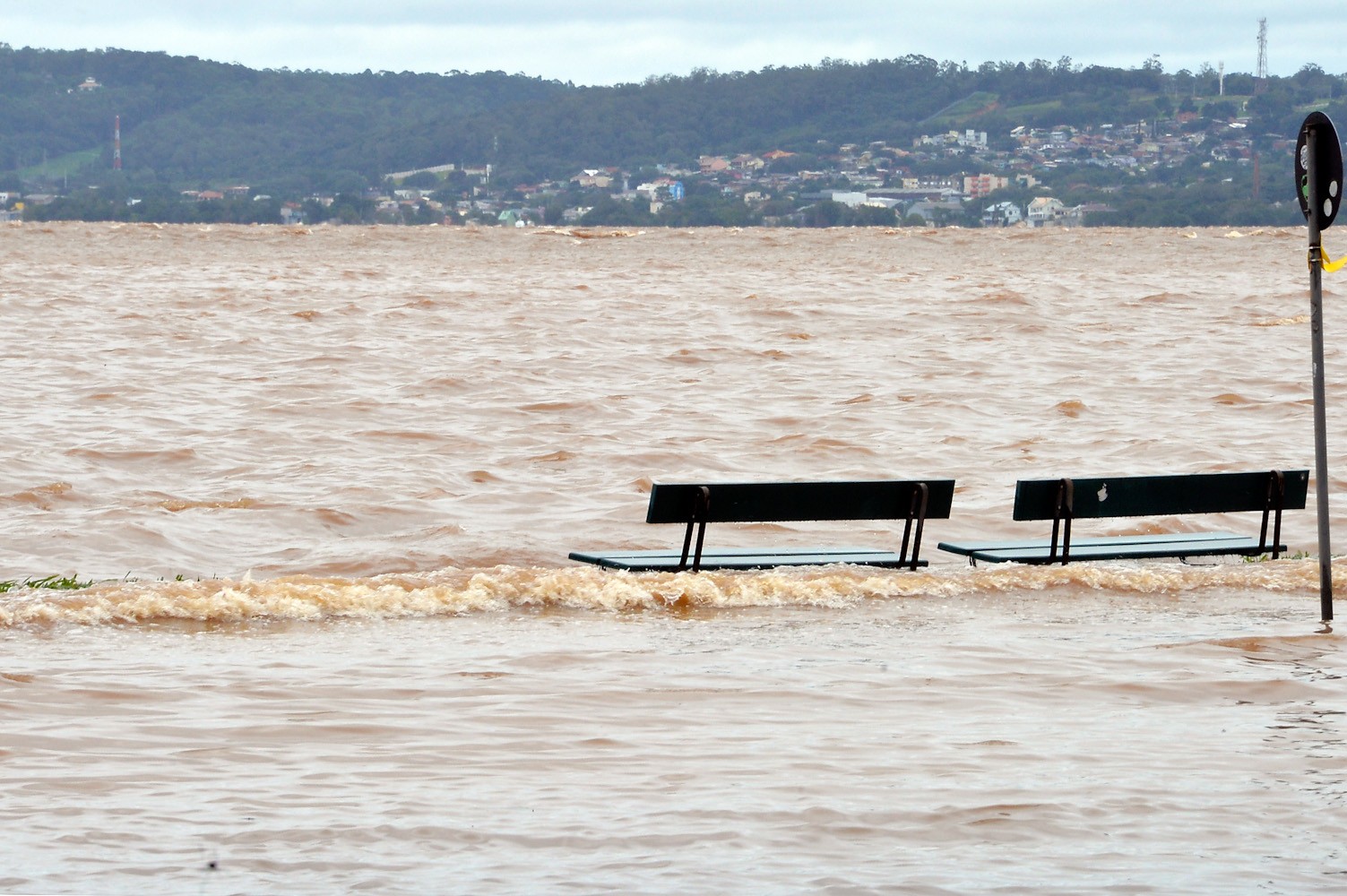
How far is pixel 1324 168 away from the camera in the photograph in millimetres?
7867

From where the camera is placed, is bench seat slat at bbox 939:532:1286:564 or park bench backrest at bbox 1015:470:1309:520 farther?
bench seat slat at bbox 939:532:1286:564

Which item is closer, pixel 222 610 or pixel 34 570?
pixel 222 610

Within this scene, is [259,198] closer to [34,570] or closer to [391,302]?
[391,302]

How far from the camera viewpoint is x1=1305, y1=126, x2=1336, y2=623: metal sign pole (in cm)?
786

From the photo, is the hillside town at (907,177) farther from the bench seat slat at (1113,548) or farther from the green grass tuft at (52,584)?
the green grass tuft at (52,584)

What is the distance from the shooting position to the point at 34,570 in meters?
10.8

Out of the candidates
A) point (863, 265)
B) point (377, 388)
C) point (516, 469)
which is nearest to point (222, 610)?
point (516, 469)

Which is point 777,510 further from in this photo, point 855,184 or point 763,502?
point 855,184

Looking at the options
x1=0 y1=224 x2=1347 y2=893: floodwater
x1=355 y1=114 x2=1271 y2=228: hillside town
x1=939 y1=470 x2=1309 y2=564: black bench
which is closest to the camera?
x1=0 y1=224 x2=1347 y2=893: floodwater

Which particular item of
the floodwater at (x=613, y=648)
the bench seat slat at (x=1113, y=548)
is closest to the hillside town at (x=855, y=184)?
the floodwater at (x=613, y=648)

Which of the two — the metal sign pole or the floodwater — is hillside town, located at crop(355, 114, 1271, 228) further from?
the metal sign pole

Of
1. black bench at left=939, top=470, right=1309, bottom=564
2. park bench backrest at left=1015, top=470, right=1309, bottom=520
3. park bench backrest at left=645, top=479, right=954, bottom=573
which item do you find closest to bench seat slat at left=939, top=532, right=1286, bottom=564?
black bench at left=939, top=470, right=1309, bottom=564

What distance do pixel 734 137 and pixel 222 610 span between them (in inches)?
5118

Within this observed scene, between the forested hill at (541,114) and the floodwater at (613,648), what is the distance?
337ft
